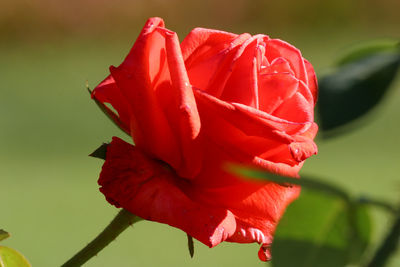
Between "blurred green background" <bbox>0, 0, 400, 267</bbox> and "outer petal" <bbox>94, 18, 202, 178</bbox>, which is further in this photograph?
"blurred green background" <bbox>0, 0, 400, 267</bbox>

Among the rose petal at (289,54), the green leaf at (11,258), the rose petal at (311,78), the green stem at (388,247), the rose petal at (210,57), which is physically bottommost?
the green leaf at (11,258)

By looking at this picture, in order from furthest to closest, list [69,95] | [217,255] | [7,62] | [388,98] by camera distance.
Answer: [7,62] → [69,95] → [217,255] → [388,98]

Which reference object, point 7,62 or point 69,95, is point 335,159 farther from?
point 7,62

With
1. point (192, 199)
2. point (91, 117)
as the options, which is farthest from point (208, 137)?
point (91, 117)

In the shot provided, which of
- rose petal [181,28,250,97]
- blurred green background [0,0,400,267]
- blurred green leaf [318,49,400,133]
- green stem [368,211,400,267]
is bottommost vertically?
blurred green background [0,0,400,267]

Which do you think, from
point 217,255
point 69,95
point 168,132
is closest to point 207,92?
point 168,132
